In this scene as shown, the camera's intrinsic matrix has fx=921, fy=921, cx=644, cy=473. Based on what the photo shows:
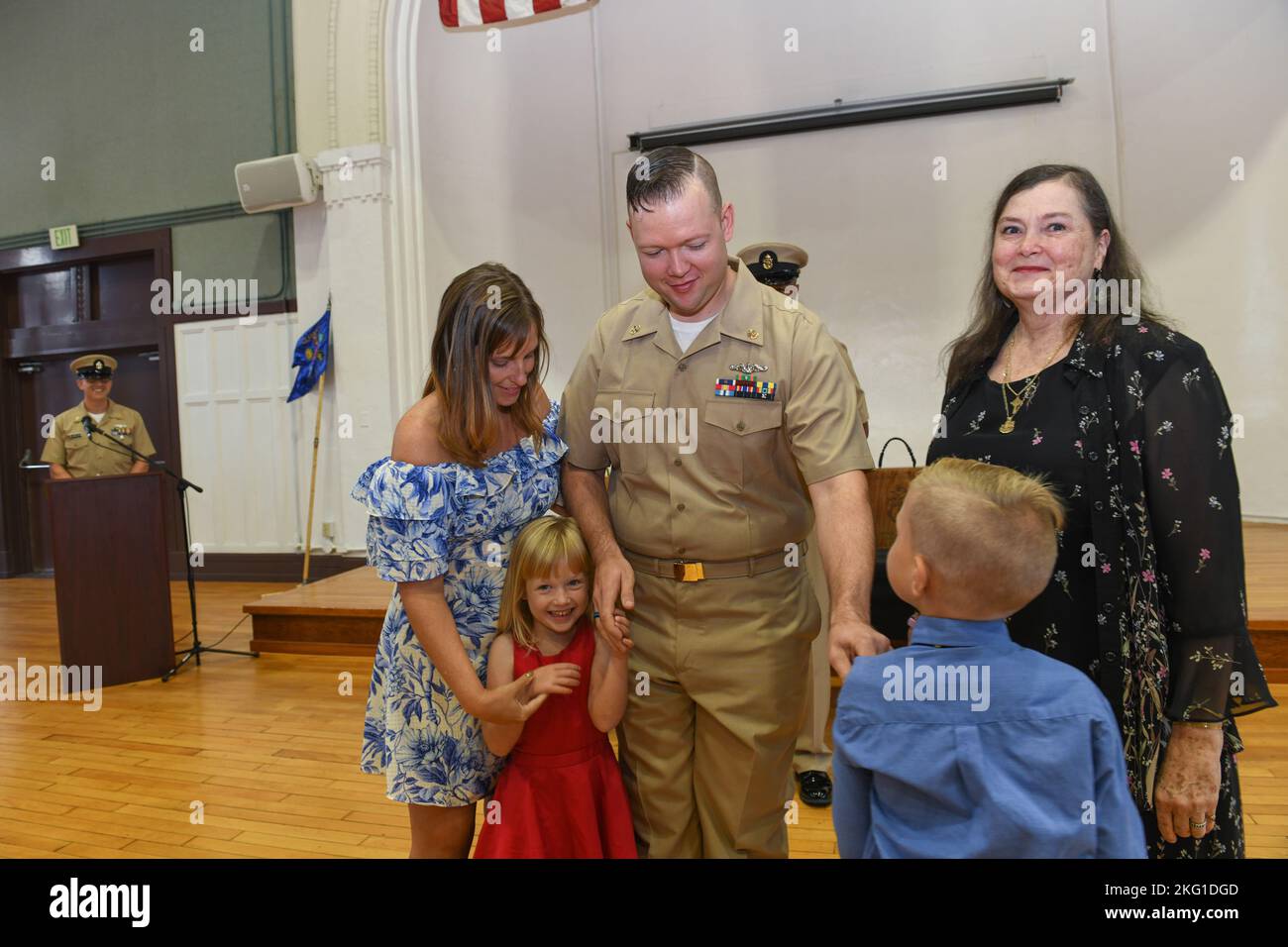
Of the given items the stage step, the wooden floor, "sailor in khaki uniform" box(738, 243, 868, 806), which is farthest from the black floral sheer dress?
the stage step

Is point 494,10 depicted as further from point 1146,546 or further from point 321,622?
point 1146,546

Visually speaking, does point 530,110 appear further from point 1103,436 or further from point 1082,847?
point 1082,847

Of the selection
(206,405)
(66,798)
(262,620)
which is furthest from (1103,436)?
(206,405)

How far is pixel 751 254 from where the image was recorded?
3945 millimetres

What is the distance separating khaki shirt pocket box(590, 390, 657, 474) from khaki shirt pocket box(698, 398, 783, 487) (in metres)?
0.11

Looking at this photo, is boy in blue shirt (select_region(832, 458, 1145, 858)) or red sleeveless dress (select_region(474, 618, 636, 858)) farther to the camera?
red sleeveless dress (select_region(474, 618, 636, 858))

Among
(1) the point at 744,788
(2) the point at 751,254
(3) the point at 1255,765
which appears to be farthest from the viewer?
(2) the point at 751,254

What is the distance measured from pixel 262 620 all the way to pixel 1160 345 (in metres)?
4.94

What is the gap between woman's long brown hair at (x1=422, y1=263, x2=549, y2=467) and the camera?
1639mm

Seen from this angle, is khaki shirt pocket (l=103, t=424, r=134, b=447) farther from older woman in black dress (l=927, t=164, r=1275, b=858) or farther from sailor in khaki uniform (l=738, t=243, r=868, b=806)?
older woman in black dress (l=927, t=164, r=1275, b=858)

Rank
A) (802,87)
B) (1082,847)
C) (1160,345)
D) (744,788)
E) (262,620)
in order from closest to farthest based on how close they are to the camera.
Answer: (1082,847) → (1160,345) → (744,788) → (262,620) → (802,87)

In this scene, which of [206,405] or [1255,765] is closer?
[1255,765]

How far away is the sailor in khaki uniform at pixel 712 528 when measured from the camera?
167 cm

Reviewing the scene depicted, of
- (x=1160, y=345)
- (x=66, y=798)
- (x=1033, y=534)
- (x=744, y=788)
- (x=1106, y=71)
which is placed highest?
(x=1106, y=71)
